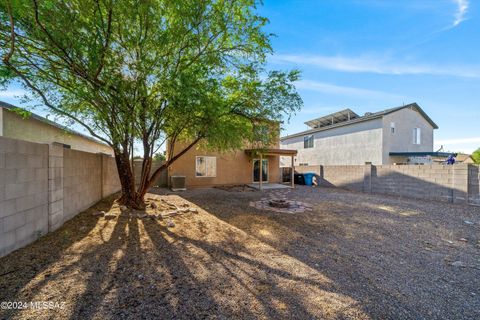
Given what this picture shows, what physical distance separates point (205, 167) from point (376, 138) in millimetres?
12899

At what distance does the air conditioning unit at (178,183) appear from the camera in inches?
483

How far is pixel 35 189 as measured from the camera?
3.77m

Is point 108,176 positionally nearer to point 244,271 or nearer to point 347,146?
point 244,271

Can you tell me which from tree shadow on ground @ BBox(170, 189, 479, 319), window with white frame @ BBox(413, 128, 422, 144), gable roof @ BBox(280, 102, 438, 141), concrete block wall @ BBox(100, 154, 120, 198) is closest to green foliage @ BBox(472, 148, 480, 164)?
gable roof @ BBox(280, 102, 438, 141)

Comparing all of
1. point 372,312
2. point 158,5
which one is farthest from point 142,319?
point 158,5

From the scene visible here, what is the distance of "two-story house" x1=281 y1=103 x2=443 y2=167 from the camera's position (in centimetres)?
1546

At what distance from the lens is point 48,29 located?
3693mm

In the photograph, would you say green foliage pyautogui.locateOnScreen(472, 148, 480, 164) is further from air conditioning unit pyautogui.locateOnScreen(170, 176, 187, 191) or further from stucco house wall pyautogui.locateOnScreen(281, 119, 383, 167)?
air conditioning unit pyautogui.locateOnScreen(170, 176, 187, 191)

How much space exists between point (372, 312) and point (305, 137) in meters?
21.2

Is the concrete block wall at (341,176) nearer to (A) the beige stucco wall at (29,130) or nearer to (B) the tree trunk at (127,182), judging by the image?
(B) the tree trunk at (127,182)

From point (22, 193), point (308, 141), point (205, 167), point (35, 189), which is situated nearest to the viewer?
point (22, 193)

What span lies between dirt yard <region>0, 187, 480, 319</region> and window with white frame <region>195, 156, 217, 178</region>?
799 centimetres

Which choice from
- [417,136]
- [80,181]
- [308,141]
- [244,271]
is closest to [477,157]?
[417,136]

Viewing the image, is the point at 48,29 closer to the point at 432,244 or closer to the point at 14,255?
the point at 14,255
